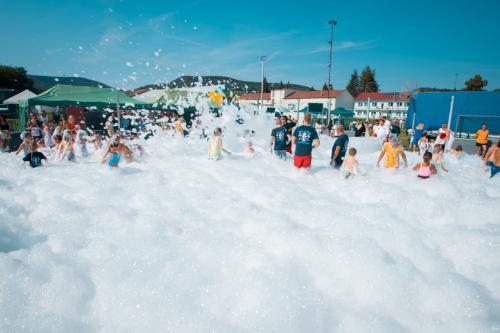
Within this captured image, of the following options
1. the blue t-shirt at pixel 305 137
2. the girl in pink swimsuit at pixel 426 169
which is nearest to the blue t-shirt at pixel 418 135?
the girl in pink swimsuit at pixel 426 169

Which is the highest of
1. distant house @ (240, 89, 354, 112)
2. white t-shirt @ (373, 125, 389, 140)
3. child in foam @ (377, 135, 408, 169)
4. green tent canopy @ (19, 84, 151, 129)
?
distant house @ (240, 89, 354, 112)

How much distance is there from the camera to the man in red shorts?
7.02m

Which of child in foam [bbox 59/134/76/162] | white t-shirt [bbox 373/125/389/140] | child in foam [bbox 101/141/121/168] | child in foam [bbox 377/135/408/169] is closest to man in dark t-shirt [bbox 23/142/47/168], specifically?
child in foam [bbox 59/134/76/162]

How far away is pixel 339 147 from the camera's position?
7.50 meters

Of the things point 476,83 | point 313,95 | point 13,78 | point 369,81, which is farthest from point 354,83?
point 13,78

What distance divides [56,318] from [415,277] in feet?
12.6

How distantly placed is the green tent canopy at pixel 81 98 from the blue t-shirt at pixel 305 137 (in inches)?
451

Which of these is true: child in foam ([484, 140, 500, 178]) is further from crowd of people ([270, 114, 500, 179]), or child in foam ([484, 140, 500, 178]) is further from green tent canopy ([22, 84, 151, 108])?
green tent canopy ([22, 84, 151, 108])

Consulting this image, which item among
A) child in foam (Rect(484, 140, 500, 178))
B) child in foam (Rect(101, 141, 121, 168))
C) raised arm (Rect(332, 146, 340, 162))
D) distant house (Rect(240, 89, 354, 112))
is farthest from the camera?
distant house (Rect(240, 89, 354, 112))

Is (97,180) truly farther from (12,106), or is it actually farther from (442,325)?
(12,106)

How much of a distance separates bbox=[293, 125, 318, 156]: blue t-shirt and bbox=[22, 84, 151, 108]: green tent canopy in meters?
11.4

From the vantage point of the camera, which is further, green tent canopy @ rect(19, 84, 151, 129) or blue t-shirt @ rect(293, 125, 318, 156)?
green tent canopy @ rect(19, 84, 151, 129)

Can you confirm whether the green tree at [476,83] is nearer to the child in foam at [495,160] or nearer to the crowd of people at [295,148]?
the crowd of people at [295,148]

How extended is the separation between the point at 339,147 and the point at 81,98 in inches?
588
